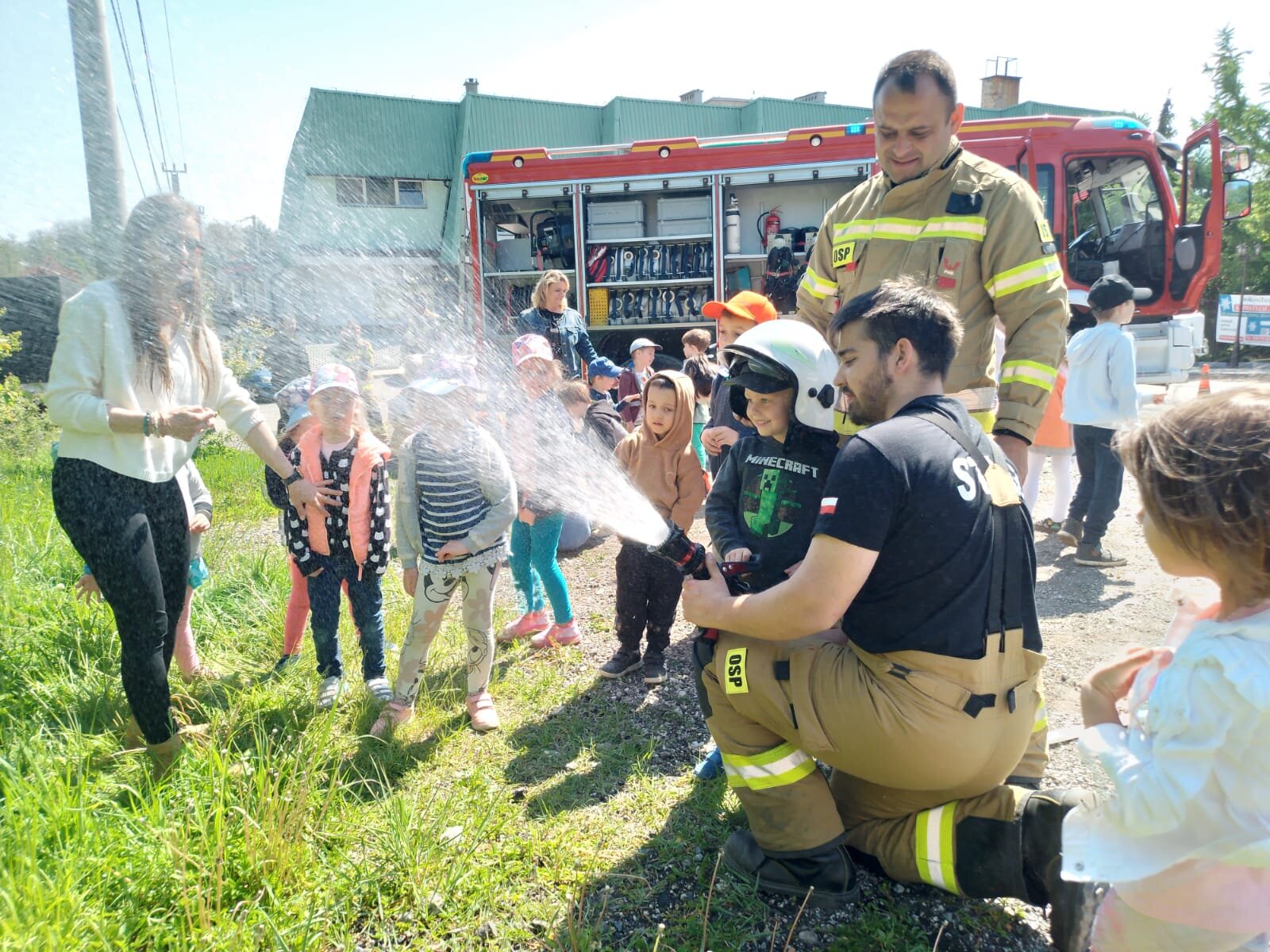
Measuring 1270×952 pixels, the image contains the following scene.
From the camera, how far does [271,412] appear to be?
13375mm

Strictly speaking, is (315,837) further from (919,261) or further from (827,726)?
(919,261)

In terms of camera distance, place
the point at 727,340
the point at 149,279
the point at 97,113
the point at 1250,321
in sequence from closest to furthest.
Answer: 1. the point at 149,279
2. the point at 97,113
3. the point at 727,340
4. the point at 1250,321

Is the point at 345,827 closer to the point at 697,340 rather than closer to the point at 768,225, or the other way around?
the point at 697,340

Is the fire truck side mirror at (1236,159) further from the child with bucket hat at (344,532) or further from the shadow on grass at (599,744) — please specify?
the child with bucket hat at (344,532)

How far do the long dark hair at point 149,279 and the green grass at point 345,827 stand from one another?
4.52ft

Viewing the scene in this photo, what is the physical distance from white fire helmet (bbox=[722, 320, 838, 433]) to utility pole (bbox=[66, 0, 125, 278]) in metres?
3.01

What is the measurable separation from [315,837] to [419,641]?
107 centimetres

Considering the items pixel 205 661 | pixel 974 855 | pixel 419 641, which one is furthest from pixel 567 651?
pixel 974 855

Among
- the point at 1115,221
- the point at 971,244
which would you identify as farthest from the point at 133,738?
the point at 1115,221

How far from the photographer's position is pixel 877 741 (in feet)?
7.09

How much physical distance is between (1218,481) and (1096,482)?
501 centimetres

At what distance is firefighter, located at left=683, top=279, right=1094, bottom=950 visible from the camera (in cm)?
208

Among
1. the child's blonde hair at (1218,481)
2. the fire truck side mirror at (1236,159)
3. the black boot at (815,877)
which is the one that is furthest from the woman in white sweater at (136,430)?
the fire truck side mirror at (1236,159)

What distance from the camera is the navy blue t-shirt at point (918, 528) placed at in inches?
80.1
